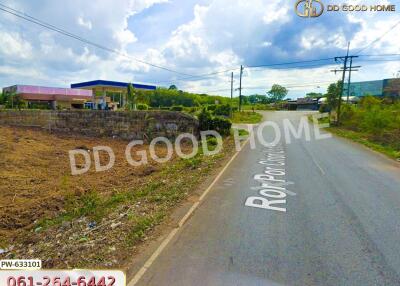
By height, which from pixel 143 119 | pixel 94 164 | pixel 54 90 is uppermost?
pixel 54 90

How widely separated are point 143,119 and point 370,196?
1788 centimetres

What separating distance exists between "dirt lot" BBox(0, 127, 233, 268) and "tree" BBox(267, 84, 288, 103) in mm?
126804

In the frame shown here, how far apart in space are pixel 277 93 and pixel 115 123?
121 metres

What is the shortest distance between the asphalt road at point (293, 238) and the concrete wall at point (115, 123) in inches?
508

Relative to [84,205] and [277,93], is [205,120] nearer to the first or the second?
[84,205]

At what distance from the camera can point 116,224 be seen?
6203mm

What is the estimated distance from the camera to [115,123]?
79.8 feet

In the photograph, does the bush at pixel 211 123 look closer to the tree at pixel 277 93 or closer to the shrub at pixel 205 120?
the shrub at pixel 205 120

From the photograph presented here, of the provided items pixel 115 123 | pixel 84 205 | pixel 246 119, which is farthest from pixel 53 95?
pixel 84 205

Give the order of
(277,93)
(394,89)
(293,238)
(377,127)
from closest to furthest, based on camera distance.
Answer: (293,238) → (377,127) → (394,89) → (277,93)

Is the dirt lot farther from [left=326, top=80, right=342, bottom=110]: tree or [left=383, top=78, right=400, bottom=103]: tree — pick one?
[left=383, top=78, right=400, bottom=103]: tree

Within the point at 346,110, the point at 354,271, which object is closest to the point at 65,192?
the point at 354,271

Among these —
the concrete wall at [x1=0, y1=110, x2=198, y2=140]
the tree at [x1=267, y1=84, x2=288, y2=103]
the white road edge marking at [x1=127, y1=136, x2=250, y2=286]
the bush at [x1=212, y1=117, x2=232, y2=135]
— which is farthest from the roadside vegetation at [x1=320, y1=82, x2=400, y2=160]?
the tree at [x1=267, y1=84, x2=288, y2=103]

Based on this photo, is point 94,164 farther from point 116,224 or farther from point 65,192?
point 116,224
